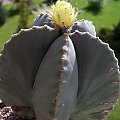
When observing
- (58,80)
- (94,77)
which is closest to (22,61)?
(58,80)

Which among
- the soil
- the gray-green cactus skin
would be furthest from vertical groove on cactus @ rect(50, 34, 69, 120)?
the soil

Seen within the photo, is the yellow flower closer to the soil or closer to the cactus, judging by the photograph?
the cactus

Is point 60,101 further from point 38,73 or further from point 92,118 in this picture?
point 92,118

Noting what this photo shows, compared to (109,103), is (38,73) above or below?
above

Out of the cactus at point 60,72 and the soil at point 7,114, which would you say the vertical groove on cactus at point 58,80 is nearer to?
the cactus at point 60,72

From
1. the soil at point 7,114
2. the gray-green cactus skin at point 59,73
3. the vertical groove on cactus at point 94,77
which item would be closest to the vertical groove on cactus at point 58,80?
the gray-green cactus skin at point 59,73

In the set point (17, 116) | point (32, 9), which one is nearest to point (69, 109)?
point (17, 116)
